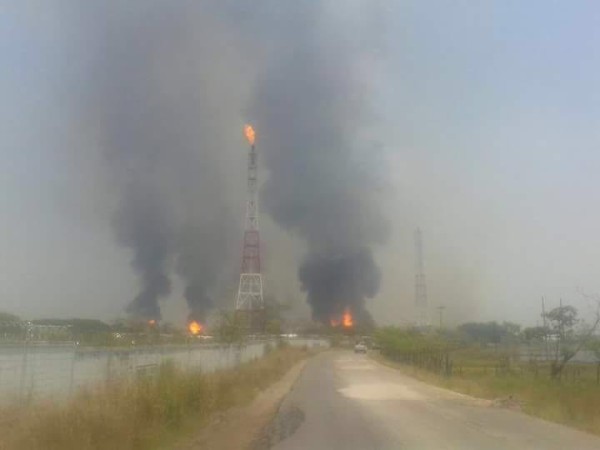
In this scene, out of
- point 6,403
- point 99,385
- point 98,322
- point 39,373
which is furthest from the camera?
point 98,322

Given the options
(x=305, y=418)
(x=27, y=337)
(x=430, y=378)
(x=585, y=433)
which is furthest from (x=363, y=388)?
(x=27, y=337)

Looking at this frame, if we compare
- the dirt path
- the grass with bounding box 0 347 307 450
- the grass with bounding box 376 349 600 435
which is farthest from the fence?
the grass with bounding box 376 349 600 435

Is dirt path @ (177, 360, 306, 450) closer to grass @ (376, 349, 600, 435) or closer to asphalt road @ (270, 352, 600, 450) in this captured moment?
asphalt road @ (270, 352, 600, 450)

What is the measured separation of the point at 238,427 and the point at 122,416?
5.30 m

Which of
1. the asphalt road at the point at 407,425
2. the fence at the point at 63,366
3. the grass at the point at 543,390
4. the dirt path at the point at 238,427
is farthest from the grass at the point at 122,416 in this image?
the grass at the point at 543,390

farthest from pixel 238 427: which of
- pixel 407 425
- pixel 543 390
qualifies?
pixel 543 390

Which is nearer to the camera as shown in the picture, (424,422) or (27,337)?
(27,337)

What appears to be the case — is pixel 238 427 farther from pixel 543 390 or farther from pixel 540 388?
pixel 540 388

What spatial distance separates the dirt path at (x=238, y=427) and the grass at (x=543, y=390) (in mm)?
8249

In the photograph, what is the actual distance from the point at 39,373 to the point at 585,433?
12725 mm

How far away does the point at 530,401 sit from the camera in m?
26.4

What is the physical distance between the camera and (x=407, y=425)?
19.0 m

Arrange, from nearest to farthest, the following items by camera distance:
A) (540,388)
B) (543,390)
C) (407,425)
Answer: (407,425) < (543,390) < (540,388)

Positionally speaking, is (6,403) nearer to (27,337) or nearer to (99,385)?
(27,337)
